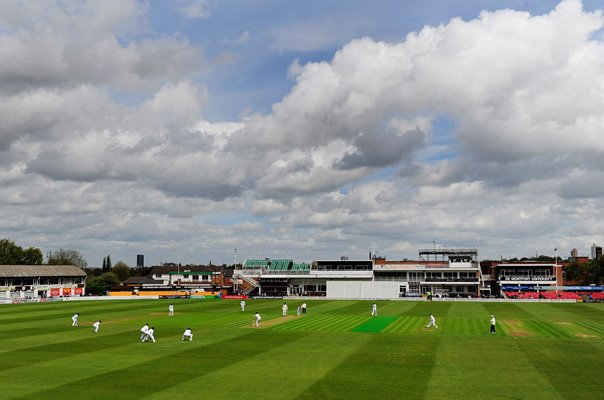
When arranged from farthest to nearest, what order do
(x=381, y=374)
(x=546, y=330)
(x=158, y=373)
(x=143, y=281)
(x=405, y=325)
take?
(x=143, y=281) < (x=405, y=325) < (x=546, y=330) < (x=158, y=373) < (x=381, y=374)

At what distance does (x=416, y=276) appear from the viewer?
477 ft

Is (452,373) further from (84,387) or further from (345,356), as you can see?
(84,387)

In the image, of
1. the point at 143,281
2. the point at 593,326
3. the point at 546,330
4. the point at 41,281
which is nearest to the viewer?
the point at 546,330

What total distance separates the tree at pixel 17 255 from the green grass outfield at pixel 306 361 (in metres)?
138

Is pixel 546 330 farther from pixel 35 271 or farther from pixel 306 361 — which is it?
pixel 35 271

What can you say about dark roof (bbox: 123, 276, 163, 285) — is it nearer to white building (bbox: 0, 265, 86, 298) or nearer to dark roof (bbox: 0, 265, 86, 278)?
white building (bbox: 0, 265, 86, 298)

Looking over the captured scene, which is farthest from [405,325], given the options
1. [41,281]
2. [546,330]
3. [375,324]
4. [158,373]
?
[41,281]

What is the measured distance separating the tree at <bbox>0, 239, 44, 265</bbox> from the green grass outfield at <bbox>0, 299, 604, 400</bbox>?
138 meters

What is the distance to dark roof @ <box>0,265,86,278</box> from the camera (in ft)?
457

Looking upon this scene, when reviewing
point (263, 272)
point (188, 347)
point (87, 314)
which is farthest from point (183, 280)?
point (188, 347)

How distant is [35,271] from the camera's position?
147 meters

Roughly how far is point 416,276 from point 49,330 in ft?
345

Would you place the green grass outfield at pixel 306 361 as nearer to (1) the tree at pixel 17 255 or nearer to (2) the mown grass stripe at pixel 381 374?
(2) the mown grass stripe at pixel 381 374

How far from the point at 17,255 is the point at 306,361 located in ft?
580
